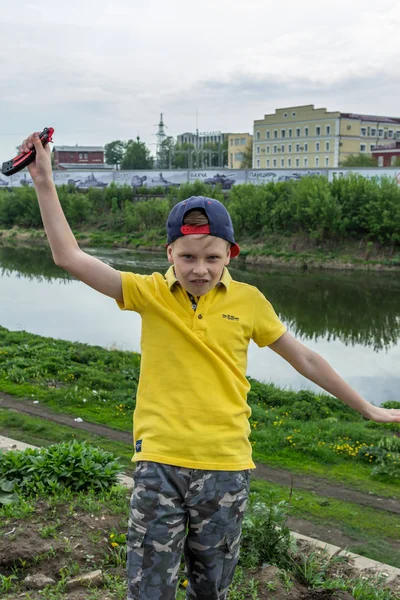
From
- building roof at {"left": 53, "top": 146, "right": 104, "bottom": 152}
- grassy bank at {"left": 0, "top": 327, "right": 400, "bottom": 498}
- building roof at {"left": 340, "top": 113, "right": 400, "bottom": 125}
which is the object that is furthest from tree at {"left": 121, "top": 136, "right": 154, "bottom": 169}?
grassy bank at {"left": 0, "top": 327, "right": 400, "bottom": 498}

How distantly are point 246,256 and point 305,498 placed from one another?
3219 centimetres

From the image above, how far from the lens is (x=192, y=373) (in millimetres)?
2754

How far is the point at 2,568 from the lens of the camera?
401cm

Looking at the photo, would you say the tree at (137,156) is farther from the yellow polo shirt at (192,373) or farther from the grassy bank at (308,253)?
the yellow polo shirt at (192,373)

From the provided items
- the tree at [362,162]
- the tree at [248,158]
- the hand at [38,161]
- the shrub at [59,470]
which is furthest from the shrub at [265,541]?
the tree at [248,158]

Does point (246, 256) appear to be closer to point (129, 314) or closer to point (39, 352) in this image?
point (129, 314)

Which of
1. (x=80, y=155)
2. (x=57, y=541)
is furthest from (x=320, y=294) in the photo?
(x=80, y=155)

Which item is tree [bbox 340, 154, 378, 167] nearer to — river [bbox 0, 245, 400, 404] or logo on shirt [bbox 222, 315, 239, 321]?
river [bbox 0, 245, 400, 404]

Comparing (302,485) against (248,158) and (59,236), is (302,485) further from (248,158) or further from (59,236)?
(248,158)

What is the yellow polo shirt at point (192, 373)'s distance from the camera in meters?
2.69

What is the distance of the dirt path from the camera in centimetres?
715

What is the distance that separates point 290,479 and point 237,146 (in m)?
116

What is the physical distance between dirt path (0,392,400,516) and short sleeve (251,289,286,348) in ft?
10.6

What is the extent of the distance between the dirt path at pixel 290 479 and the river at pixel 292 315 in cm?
582
